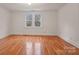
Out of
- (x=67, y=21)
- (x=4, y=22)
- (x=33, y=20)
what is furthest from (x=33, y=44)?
(x=67, y=21)

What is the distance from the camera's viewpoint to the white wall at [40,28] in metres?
1.83

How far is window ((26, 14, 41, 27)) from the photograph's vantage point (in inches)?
71.7

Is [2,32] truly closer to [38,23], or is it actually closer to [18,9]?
[18,9]

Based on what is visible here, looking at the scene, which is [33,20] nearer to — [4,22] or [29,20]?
[29,20]

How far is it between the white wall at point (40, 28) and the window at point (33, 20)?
0.06 meters

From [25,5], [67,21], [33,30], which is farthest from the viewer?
[67,21]

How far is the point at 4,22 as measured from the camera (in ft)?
6.13

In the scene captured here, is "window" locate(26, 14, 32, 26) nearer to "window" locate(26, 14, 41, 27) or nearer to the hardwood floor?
"window" locate(26, 14, 41, 27)

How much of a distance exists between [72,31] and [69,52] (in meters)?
0.91

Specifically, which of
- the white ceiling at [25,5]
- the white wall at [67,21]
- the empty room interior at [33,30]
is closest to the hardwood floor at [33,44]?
the empty room interior at [33,30]

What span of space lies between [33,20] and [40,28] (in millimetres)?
166

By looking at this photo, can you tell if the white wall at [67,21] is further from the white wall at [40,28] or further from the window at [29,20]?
the window at [29,20]

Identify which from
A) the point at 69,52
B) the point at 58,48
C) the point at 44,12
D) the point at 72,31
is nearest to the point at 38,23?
the point at 44,12

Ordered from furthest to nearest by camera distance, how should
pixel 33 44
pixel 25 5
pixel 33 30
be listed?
1. pixel 33 44
2. pixel 33 30
3. pixel 25 5
